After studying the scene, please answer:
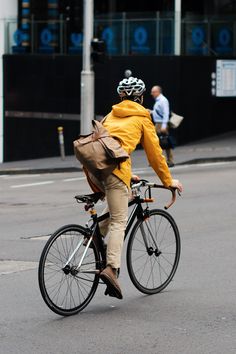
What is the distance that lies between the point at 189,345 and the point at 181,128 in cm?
2360

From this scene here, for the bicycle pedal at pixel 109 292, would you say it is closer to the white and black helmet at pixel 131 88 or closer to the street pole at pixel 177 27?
the white and black helmet at pixel 131 88

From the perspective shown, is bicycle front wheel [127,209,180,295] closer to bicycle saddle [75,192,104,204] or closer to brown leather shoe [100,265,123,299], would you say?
brown leather shoe [100,265,123,299]

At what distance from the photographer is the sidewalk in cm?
2521

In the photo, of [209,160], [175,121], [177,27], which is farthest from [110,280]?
[177,27]

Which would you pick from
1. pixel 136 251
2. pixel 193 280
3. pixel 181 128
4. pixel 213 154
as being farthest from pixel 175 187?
pixel 181 128

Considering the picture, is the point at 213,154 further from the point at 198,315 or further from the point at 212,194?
the point at 198,315

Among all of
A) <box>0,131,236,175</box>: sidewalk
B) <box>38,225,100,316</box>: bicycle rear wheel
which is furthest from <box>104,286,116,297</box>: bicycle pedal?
<box>0,131,236,175</box>: sidewalk

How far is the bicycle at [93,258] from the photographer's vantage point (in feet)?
25.7

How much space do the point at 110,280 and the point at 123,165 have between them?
897mm

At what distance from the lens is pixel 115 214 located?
26.8ft

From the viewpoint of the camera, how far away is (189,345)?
6988 millimetres

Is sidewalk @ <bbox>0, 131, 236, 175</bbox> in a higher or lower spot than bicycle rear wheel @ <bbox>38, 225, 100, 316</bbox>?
lower

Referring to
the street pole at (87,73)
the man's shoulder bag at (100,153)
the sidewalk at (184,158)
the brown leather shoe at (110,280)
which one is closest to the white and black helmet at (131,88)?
the man's shoulder bag at (100,153)

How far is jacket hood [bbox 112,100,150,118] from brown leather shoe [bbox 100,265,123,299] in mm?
1233
